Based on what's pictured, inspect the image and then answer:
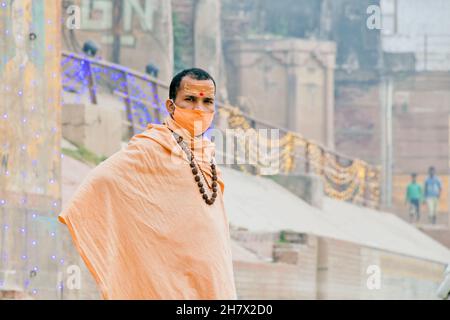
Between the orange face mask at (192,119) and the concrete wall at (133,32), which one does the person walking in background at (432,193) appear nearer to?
the concrete wall at (133,32)

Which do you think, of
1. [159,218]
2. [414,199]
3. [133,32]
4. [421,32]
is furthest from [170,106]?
[421,32]

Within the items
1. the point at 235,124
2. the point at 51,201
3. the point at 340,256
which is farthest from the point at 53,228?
the point at 235,124

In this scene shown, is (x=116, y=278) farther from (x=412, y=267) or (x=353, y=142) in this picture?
(x=353, y=142)

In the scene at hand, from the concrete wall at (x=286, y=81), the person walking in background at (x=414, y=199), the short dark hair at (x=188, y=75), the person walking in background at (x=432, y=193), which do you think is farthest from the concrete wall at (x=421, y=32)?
the short dark hair at (x=188, y=75)

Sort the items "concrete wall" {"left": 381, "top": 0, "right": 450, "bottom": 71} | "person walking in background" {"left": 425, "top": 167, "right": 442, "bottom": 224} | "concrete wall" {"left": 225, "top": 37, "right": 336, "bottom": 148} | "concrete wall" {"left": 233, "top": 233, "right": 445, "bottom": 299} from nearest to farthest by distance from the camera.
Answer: "concrete wall" {"left": 233, "top": 233, "right": 445, "bottom": 299} < "concrete wall" {"left": 225, "top": 37, "right": 336, "bottom": 148} < "person walking in background" {"left": 425, "top": 167, "right": 442, "bottom": 224} < "concrete wall" {"left": 381, "top": 0, "right": 450, "bottom": 71}

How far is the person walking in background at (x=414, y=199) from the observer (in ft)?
121

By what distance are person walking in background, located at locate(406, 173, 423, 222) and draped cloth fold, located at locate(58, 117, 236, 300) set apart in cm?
3009

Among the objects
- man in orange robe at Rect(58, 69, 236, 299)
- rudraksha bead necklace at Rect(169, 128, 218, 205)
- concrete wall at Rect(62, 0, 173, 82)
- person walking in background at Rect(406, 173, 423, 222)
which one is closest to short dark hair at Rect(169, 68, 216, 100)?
man in orange robe at Rect(58, 69, 236, 299)

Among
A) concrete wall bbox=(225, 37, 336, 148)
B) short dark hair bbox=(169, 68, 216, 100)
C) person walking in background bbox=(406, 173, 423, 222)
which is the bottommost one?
person walking in background bbox=(406, 173, 423, 222)

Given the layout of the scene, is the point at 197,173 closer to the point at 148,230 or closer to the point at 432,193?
the point at 148,230

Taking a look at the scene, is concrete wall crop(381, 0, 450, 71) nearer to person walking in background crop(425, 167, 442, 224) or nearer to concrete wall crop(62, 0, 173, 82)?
person walking in background crop(425, 167, 442, 224)

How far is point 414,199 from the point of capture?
3712cm

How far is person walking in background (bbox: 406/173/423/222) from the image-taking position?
121 feet

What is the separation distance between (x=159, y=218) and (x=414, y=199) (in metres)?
30.4
